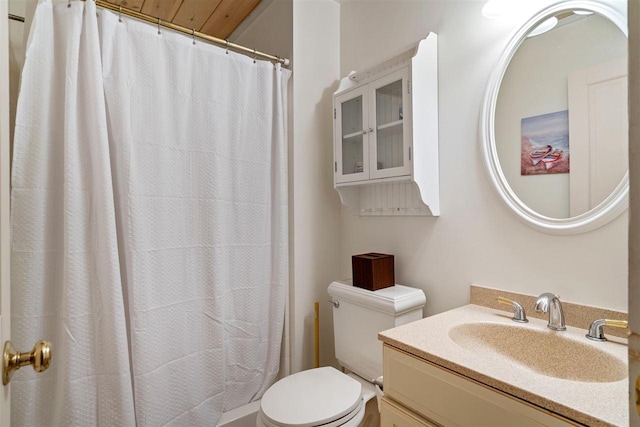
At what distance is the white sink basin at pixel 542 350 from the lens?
89 cm

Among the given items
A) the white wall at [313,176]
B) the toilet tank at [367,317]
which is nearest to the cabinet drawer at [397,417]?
the toilet tank at [367,317]

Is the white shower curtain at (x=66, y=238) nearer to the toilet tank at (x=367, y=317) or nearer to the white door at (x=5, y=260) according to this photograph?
the white door at (x=5, y=260)

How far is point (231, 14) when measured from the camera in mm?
2094

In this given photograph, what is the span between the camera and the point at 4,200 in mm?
596

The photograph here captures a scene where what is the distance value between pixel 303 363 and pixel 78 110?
161cm

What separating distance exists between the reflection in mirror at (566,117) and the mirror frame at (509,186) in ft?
0.06

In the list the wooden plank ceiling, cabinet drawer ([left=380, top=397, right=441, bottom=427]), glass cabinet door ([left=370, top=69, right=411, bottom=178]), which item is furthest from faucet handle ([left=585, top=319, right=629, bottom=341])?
the wooden plank ceiling

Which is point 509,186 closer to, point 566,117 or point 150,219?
point 566,117

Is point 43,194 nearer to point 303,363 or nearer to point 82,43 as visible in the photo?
point 82,43

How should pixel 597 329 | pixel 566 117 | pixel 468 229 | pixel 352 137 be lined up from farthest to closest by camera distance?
pixel 352 137
pixel 468 229
pixel 566 117
pixel 597 329

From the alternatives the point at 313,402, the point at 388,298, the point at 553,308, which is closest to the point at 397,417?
the point at 313,402

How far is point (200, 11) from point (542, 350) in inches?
94.7

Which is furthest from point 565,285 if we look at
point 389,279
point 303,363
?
point 303,363

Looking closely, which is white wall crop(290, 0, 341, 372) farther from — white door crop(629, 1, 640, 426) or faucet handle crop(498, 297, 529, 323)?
white door crop(629, 1, 640, 426)
